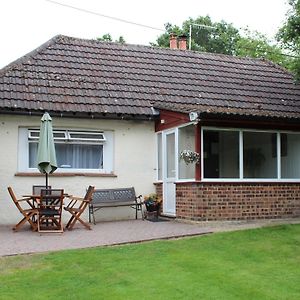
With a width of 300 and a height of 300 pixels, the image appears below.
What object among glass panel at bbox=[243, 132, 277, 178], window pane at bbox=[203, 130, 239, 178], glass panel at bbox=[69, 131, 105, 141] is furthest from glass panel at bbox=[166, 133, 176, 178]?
glass panel at bbox=[243, 132, 277, 178]

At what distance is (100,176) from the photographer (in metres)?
15.1

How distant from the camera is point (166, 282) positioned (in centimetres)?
736

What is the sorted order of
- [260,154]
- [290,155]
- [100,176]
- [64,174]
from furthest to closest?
[100,176] < [290,155] < [64,174] < [260,154]

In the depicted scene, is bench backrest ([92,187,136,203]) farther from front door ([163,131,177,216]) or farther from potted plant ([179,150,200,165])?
potted plant ([179,150,200,165])

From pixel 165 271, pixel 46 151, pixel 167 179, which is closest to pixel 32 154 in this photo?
pixel 46 151

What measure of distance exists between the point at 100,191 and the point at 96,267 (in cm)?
633

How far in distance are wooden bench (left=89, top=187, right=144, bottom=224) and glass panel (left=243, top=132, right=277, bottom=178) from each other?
125 inches

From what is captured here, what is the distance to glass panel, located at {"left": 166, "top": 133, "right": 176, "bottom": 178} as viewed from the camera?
14977 mm

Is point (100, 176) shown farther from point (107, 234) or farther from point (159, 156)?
point (107, 234)

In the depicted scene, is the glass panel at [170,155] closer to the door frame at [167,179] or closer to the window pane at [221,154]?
the door frame at [167,179]

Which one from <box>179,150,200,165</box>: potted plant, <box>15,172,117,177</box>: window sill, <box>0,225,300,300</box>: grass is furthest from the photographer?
<box>15,172,117,177</box>: window sill

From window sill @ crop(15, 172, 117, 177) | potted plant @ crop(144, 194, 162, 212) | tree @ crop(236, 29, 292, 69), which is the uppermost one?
tree @ crop(236, 29, 292, 69)

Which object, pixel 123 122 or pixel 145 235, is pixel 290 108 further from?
pixel 145 235

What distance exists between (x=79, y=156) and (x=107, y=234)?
3829 millimetres
